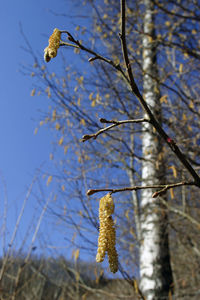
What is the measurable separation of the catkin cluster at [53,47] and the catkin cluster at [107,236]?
0.42 m

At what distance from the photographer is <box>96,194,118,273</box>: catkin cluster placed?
0.63 meters

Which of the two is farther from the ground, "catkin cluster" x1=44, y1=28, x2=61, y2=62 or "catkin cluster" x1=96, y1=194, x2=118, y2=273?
"catkin cluster" x1=44, y1=28, x2=61, y2=62

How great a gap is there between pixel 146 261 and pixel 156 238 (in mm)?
267

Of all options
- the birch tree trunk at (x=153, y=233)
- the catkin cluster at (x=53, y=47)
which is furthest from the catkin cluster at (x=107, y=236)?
the birch tree trunk at (x=153, y=233)

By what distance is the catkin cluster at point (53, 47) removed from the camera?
0.71m

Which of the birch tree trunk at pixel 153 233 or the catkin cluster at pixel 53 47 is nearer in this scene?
the catkin cluster at pixel 53 47

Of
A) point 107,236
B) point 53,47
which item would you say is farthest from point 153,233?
point 53,47

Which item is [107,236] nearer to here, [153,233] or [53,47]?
[53,47]

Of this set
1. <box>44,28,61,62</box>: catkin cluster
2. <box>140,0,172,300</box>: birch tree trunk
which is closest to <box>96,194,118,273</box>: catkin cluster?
<box>44,28,61,62</box>: catkin cluster

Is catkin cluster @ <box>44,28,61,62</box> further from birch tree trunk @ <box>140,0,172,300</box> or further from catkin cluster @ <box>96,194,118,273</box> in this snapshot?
birch tree trunk @ <box>140,0,172,300</box>

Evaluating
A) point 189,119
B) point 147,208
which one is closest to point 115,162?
point 147,208

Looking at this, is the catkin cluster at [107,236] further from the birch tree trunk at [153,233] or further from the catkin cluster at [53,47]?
the birch tree trunk at [153,233]

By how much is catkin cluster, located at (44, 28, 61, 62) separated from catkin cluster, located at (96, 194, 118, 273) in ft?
1.39

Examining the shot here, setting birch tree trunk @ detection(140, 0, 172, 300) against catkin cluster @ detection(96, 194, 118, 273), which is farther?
birch tree trunk @ detection(140, 0, 172, 300)
